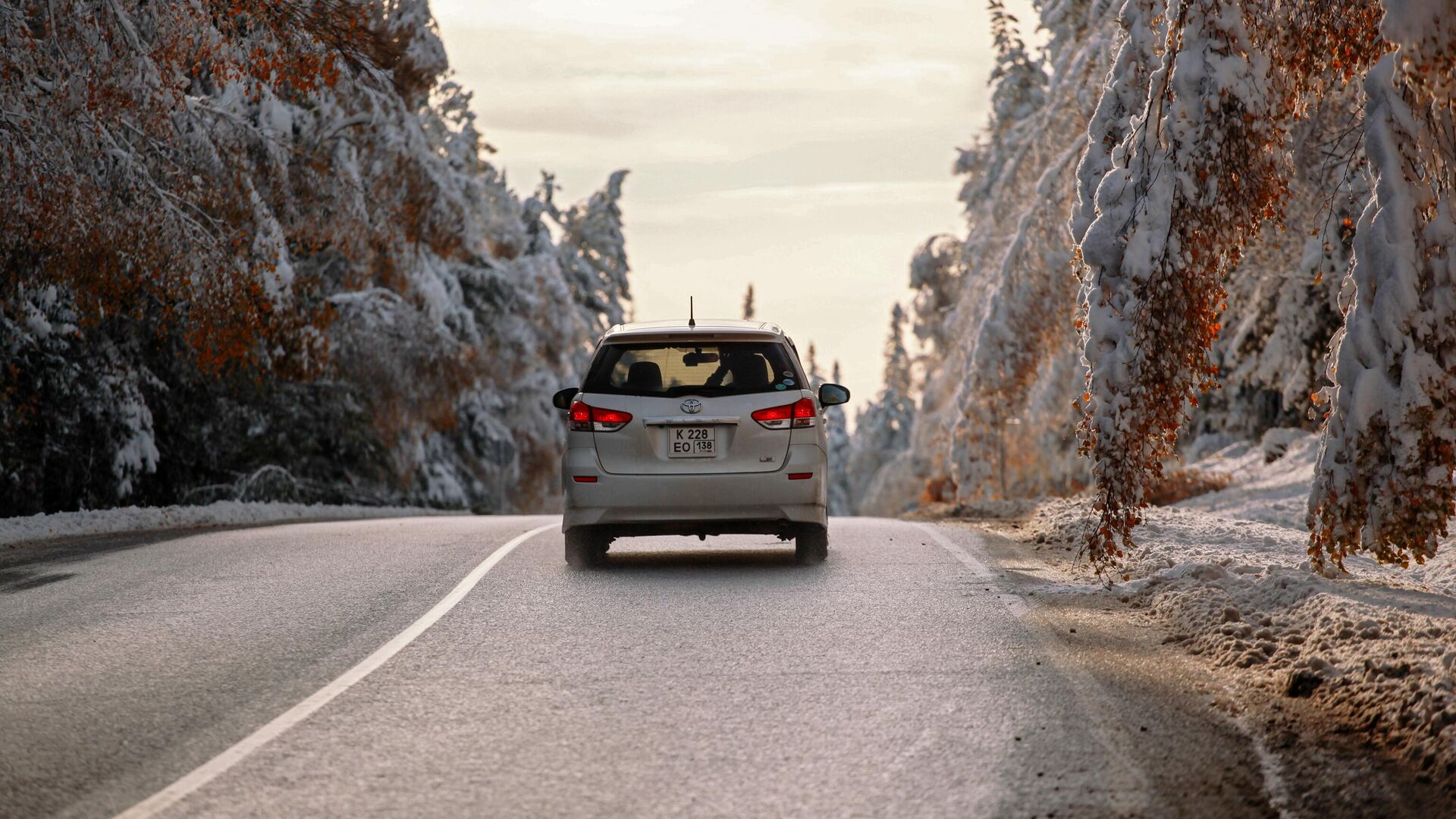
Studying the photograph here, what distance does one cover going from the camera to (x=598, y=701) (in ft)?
23.8

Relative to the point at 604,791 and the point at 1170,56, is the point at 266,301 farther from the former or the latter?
the point at 604,791

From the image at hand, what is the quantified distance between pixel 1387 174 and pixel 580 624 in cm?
505

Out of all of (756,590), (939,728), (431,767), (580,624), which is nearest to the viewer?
(431,767)

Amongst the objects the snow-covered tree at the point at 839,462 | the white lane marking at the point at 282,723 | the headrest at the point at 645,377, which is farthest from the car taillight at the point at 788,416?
the snow-covered tree at the point at 839,462

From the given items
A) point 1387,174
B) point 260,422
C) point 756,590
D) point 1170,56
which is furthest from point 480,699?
point 260,422

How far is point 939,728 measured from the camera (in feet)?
21.6

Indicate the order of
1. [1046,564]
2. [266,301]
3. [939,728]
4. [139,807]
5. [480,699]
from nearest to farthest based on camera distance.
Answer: [139,807]
[939,728]
[480,699]
[1046,564]
[266,301]

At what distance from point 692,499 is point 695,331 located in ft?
4.24

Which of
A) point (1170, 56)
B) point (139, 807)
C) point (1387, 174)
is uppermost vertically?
point (1170, 56)

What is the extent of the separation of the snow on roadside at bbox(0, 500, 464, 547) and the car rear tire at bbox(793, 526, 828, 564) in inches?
333

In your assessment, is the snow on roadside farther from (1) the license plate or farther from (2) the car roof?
(1) the license plate

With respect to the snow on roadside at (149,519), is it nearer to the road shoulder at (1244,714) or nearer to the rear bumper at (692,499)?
the rear bumper at (692,499)

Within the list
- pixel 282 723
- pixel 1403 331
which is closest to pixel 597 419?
pixel 282 723

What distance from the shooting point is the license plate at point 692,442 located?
12070 millimetres
